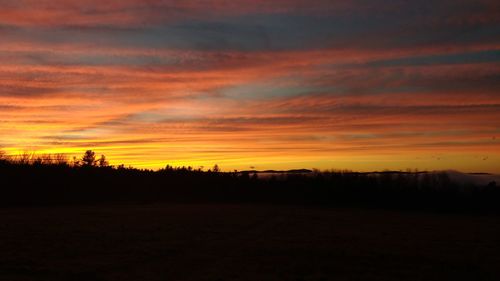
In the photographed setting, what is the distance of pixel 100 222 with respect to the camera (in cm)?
2980

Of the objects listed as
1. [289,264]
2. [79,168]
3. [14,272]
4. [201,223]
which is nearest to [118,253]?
[14,272]

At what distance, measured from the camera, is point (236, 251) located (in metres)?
19.8

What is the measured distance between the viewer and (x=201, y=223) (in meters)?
29.8

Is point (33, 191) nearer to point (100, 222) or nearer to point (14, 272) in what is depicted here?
point (100, 222)

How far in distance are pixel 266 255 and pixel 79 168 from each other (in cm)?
5118

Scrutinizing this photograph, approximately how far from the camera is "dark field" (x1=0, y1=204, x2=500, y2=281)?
15727 millimetres

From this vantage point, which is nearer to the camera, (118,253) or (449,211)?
(118,253)

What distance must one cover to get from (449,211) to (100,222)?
3598cm

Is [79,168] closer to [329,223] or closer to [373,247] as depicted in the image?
[329,223]

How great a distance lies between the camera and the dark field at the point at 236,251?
15.7m

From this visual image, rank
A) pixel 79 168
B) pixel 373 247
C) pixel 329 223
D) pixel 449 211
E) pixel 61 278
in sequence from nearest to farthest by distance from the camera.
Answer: pixel 61 278 → pixel 373 247 → pixel 329 223 → pixel 449 211 → pixel 79 168

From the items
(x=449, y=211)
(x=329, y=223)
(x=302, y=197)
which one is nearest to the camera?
(x=329, y=223)

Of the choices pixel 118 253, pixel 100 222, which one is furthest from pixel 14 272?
pixel 100 222

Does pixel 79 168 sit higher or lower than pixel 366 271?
higher
